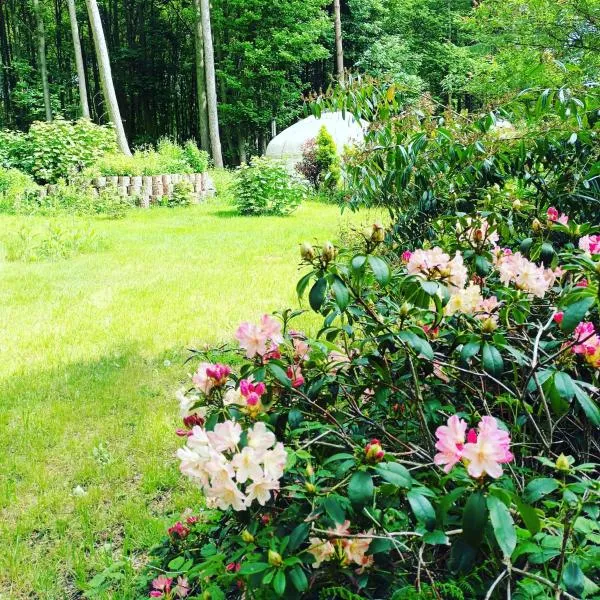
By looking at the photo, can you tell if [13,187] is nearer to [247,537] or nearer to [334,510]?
[247,537]

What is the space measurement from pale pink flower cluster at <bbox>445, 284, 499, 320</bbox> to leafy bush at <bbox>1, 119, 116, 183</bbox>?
1077 centimetres

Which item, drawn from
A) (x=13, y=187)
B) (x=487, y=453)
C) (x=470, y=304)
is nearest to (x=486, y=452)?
(x=487, y=453)

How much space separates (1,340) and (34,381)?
87cm

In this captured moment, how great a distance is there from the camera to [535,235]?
5.90ft

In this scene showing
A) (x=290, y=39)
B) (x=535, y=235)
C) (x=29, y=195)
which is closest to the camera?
(x=535, y=235)

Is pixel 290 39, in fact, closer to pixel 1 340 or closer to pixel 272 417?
pixel 1 340

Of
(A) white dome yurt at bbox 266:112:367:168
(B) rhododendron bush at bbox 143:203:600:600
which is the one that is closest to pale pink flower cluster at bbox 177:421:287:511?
(B) rhododendron bush at bbox 143:203:600:600

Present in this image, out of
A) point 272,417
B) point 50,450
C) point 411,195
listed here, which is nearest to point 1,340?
point 50,450

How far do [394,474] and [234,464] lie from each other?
0.82 feet

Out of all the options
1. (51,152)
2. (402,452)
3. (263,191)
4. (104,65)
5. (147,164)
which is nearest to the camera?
(402,452)

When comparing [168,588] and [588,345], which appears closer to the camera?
[588,345]

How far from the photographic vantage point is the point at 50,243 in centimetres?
675

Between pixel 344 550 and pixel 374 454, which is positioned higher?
pixel 374 454

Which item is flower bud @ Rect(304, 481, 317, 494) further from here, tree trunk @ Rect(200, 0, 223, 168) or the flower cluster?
tree trunk @ Rect(200, 0, 223, 168)
